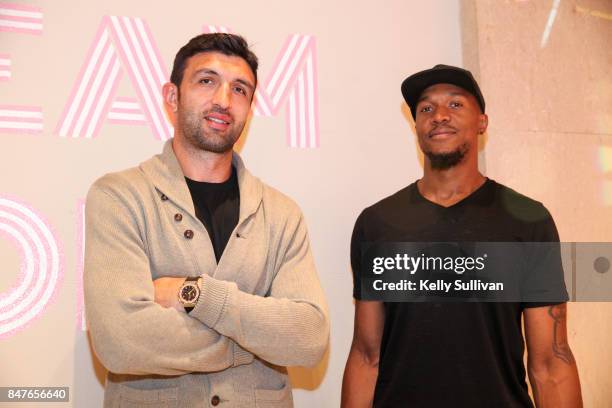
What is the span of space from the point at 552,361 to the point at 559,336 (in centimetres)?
11

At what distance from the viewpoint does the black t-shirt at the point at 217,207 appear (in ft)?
6.84

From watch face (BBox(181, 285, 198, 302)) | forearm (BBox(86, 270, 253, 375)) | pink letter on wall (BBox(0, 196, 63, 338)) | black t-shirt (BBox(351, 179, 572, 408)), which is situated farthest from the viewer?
pink letter on wall (BBox(0, 196, 63, 338))

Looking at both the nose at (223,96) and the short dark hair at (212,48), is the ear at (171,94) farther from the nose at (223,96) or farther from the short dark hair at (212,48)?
the nose at (223,96)

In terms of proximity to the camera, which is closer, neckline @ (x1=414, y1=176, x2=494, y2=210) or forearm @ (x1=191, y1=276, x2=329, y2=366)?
forearm @ (x1=191, y1=276, x2=329, y2=366)

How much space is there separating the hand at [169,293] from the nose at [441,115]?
4.45 feet

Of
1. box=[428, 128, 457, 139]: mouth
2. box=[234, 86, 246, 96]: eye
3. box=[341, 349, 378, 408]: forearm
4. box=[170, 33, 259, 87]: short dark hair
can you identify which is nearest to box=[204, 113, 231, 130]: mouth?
box=[234, 86, 246, 96]: eye

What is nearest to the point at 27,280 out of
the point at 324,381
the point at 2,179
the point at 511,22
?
the point at 2,179

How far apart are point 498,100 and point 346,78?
0.87 metres

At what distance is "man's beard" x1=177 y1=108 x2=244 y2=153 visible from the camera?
2174 millimetres

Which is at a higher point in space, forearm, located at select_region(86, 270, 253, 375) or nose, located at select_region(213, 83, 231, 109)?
nose, located at select_region(213, 83, 231, 109)

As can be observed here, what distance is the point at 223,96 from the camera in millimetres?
2178

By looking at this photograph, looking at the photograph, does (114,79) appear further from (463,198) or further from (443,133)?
(463,198)

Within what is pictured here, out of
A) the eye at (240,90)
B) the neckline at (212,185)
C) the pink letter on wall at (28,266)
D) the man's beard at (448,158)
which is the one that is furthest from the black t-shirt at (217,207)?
the man's beard at (448,158)

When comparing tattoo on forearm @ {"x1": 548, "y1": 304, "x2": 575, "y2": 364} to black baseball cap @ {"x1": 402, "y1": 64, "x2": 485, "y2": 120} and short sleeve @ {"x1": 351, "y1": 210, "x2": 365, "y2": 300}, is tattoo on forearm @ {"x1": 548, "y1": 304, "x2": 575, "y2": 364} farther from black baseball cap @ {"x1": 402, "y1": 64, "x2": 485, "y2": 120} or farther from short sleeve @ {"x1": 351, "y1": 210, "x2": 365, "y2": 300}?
black baseball cap @ {"x1": 402, "y1": 64, "x2": 485, "y2": 120}
